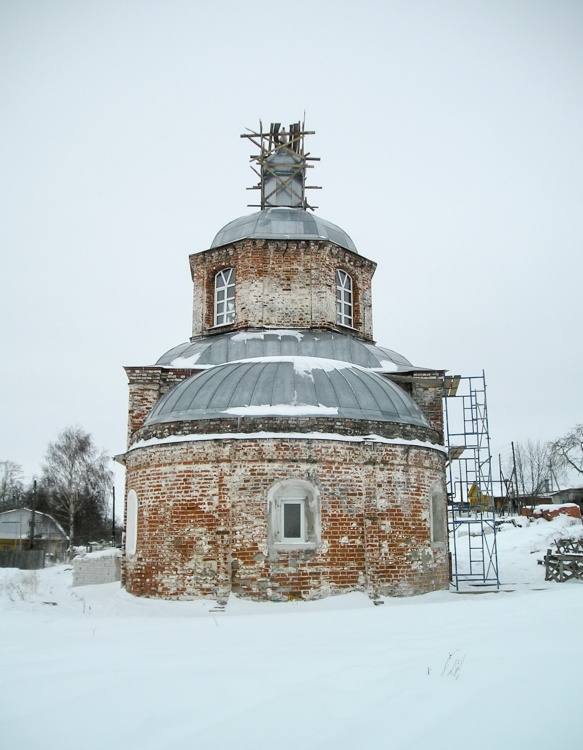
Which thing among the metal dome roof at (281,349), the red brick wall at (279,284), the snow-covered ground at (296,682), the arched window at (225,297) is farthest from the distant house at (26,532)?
the snow-covered ground at (296,682)

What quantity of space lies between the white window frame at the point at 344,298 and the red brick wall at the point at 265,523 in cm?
593

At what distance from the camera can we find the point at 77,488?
38219 millimetres

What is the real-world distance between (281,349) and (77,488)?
26.1 metres

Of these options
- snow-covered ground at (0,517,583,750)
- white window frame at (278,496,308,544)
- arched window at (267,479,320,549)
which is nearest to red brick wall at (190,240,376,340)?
arched window at (267,479,320,549)

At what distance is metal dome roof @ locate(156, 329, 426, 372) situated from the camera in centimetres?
1582

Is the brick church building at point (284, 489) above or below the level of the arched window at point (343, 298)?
below

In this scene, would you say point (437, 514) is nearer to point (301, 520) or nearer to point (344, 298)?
point (301, 520)

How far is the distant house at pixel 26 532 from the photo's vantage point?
42.4 metres

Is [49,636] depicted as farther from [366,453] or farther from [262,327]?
[262,327]

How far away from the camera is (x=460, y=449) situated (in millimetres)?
16484

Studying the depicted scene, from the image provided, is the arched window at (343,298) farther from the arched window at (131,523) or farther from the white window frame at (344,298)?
the arched window at (131,523)

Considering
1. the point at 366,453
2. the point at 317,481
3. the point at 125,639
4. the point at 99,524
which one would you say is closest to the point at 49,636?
the point at 125,639

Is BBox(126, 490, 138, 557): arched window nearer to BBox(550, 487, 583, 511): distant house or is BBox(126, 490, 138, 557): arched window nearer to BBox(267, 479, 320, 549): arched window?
BBox(267, 479, 320, 549): arched window

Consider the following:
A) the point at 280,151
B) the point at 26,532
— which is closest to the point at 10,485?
the point at 26,532
